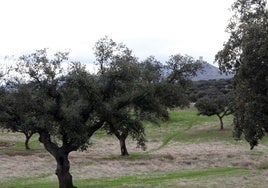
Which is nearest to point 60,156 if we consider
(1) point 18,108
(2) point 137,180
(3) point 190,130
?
(1) point 18,108

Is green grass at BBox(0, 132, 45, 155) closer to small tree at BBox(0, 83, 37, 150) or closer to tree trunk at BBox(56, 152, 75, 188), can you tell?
tree trunk at BBox(56, 152, 75, 188)

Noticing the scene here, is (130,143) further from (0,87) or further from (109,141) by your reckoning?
(0,87)

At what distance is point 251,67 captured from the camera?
25.5 m

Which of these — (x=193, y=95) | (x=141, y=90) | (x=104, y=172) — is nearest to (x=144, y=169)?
(x=104, y=172)

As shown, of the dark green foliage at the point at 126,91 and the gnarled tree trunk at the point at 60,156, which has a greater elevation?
the dark green foliage at the point at 126,91

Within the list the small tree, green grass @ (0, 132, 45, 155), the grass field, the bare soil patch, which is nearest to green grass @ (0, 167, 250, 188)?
the grass field

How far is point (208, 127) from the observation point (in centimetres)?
9606

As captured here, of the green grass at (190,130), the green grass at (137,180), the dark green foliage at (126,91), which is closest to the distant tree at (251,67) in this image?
the dark green foliage at (126,91)

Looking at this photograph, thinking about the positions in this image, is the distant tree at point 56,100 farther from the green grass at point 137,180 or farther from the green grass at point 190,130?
the green grass at point 190,130

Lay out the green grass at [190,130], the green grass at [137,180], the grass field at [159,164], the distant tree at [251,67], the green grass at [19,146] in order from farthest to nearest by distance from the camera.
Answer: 1. the green grass at [190,130]
2. the green grass at [19,146]
3. the grass field at [159,164]
4. the green grass at [137,180]
5. the distant tree at [251,67]

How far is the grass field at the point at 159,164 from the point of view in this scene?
39.2 m

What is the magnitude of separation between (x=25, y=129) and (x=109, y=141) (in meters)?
57.4

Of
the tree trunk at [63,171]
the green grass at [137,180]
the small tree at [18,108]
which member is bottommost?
the green grass at [137,180]

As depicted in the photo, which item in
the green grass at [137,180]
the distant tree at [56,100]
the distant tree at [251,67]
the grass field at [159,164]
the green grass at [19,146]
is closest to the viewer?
the distant tree at [251,67]
